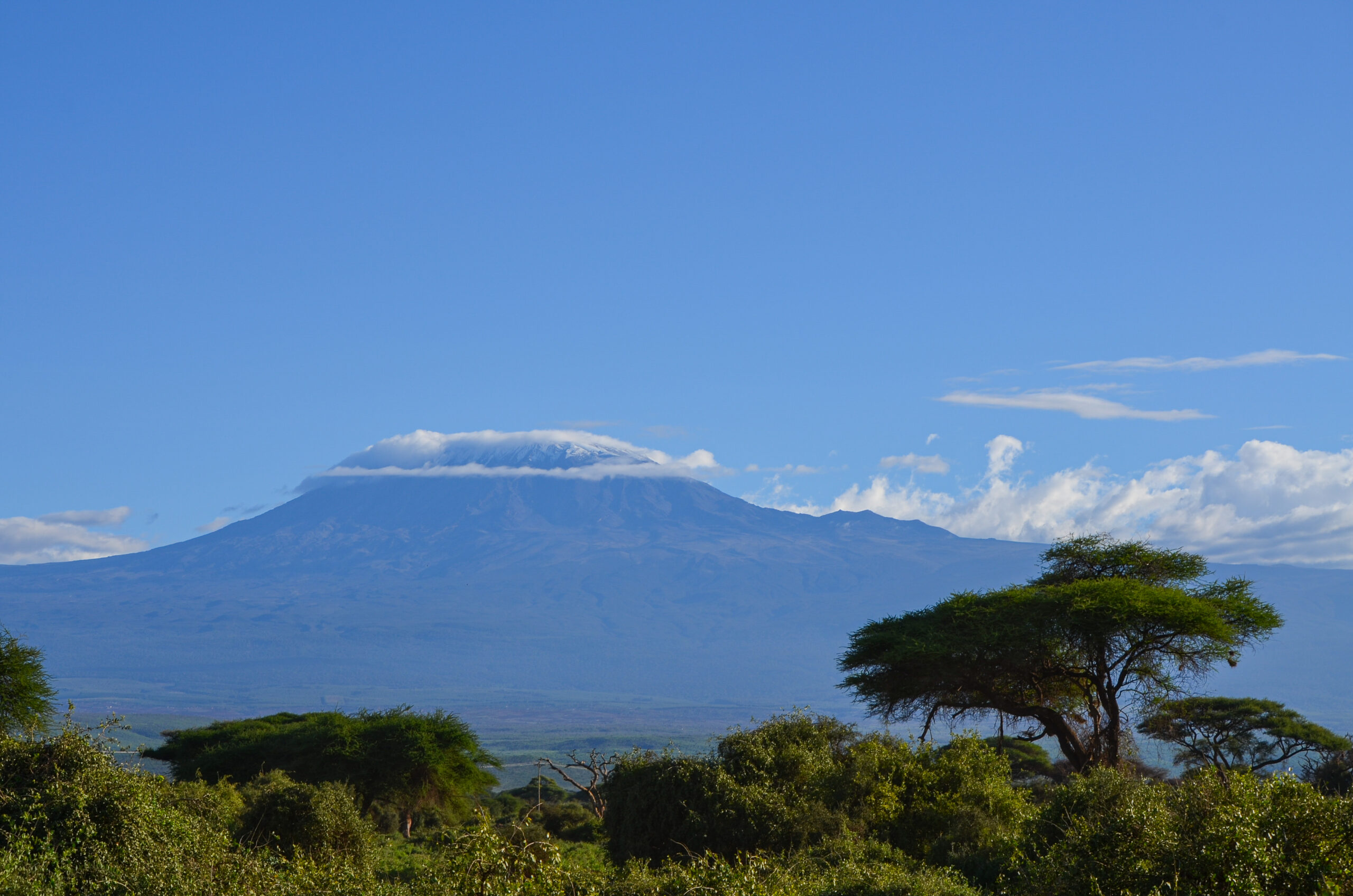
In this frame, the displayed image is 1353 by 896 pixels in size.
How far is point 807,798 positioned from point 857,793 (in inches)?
41.0

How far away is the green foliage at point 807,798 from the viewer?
2297 centimetres

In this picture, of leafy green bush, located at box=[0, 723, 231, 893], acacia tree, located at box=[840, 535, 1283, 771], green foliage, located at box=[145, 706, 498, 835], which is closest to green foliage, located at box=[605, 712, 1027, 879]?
acacia tree, located at box=[840, 535, 1283, 771]

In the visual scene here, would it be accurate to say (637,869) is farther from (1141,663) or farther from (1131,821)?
(1141,663)

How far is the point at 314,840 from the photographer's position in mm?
25875

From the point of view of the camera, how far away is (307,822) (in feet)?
86.1

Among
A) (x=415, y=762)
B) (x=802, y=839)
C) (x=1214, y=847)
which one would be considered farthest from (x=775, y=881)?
(x=415, y=762)

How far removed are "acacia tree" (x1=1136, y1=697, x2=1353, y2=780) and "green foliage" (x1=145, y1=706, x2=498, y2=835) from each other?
92.2 feet

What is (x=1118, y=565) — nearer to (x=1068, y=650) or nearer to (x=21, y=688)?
(x=1068, y=650)

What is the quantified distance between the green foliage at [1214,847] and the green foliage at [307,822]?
17.1m

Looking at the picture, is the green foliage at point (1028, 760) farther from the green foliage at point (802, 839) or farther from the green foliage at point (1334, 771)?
the green foliage at point (802, 839)

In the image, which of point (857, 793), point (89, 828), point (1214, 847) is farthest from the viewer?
point (857, 793)

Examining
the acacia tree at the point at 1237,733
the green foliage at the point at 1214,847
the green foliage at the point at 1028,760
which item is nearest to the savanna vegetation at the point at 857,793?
the green foliage at the point at 1214,847

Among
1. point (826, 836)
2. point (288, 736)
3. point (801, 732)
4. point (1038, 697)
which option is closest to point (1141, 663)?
point (1038, 697)

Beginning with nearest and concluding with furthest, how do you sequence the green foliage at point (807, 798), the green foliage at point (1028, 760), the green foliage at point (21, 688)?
the green foliage at point (807, 798)
the green foliage at point (21, 688)
the green foliage at point (1028, 760)
